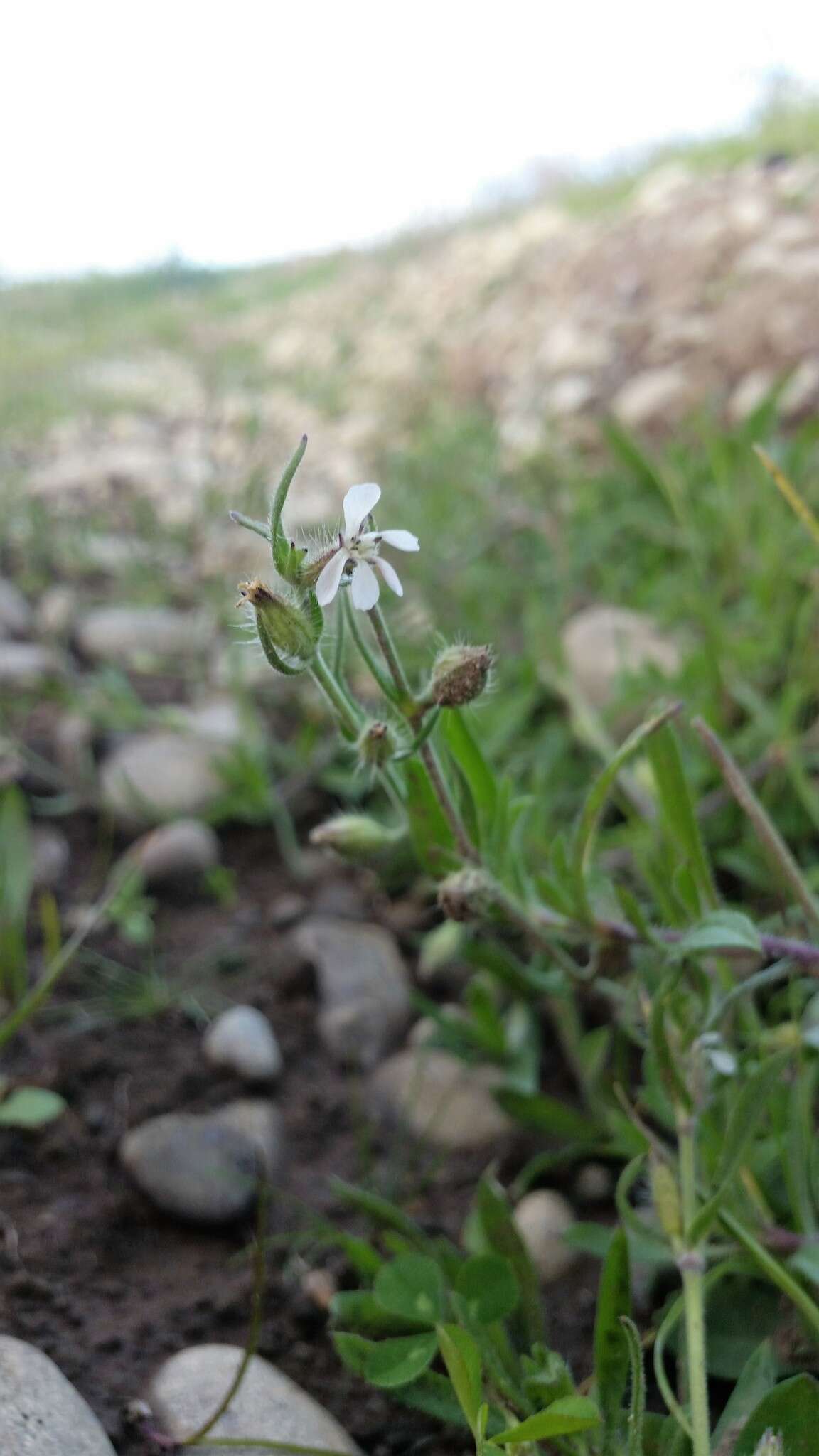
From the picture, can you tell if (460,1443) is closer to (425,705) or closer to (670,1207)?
(670,1207)

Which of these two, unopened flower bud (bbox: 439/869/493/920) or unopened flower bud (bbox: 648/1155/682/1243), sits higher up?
unopened flower bud (bbox: 439/869/493/920)

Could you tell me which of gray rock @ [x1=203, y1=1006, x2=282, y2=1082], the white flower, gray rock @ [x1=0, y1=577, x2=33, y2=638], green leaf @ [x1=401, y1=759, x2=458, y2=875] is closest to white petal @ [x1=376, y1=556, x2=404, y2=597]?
the white flower

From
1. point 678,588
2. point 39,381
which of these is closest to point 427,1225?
point 678,588

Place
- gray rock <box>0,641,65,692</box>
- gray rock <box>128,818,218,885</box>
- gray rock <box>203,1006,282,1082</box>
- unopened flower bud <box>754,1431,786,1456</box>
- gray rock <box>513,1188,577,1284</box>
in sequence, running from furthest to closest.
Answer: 1. gray rock <box>0,641,65,692</box>
2. gray rock <box>128,818,218,885</box>
3. gray rock <box>203,1006,282,1082</box>
4. gray rock <box>513,1188,577,1284</box>
5. unopened flower bud <box>754,1431,786,1456</box>

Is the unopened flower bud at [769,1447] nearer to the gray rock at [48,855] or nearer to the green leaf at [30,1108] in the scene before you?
the green leaf at [30,1108]

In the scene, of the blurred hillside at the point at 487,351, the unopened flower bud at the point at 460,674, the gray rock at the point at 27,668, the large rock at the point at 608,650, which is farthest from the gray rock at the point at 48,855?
the unopened flower bud at the point at 460,674

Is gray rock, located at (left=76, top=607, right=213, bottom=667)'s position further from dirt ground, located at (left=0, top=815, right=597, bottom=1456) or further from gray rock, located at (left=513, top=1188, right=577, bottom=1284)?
gray rock, located at (left=513, top=1188, right=577, bottom=1284)
